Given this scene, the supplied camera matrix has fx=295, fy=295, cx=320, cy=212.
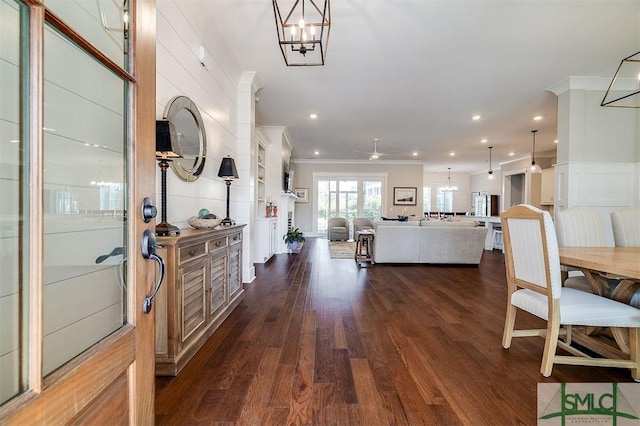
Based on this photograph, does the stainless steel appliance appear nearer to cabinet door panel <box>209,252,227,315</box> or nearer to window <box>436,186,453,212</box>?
window <box>436,186,453,212</box>

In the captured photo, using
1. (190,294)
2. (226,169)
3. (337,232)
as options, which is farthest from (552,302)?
(337,232)

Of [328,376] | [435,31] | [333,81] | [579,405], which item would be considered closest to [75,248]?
[328,376]

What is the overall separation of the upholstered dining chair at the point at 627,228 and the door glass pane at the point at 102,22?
3852mm

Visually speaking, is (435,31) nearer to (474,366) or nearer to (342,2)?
(342,2)

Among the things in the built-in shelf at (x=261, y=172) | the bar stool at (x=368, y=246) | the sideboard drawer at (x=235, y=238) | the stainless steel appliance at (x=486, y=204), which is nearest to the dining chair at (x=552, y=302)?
the sideboard drawer at (x=235, y=238)

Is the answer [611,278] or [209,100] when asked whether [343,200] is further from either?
[611,278]

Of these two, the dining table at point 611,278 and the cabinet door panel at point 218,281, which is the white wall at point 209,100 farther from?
the dining table at point 611,278

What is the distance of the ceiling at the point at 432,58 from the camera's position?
2.66m

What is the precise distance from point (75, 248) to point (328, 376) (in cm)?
155

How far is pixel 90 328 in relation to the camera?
2.43ft

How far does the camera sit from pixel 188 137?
8.38 ft

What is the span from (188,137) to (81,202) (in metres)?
1.96

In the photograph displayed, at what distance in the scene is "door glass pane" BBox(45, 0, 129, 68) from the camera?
2.20 feet

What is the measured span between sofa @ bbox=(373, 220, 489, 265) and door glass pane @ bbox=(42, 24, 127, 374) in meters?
4.79
